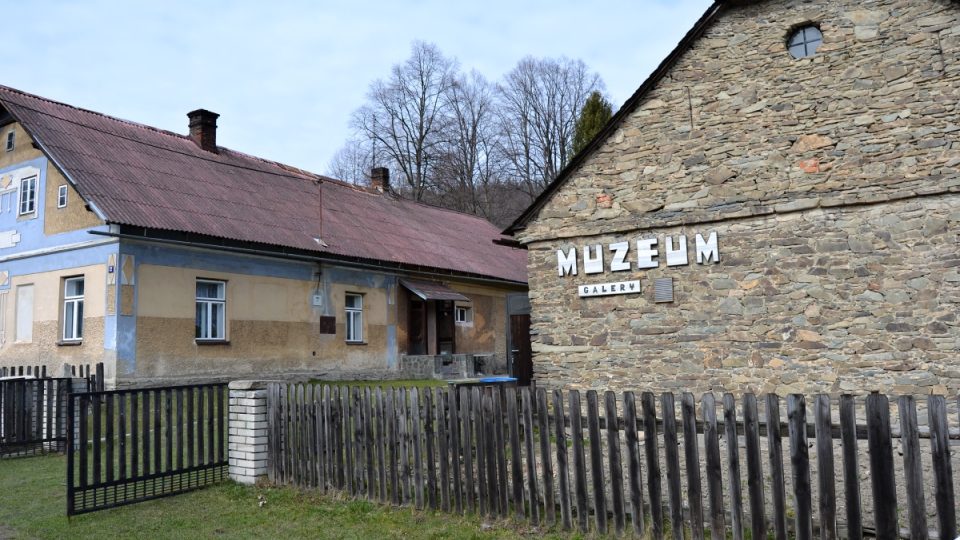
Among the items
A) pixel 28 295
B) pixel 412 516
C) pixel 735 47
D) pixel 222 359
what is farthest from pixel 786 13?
pixel 28 295

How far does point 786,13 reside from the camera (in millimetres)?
10148

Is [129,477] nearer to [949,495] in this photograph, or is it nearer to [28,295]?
[949,495]

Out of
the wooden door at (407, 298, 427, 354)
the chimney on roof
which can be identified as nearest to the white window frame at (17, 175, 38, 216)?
the wooden door at (407, 298, 427, 354)

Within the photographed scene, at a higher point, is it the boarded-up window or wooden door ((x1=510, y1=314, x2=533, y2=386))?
the boarded-up window

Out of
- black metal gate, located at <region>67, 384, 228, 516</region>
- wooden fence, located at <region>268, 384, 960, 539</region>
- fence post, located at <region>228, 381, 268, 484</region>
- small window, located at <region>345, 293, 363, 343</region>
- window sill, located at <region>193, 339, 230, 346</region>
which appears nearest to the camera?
wooden fence, located at <region>268, 384, 960, 539</region>

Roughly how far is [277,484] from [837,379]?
23.0 ft

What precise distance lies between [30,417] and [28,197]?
8.39m

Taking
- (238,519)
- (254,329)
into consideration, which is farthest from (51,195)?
(238,519)

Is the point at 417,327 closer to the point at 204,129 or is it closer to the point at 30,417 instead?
the point at 204,129

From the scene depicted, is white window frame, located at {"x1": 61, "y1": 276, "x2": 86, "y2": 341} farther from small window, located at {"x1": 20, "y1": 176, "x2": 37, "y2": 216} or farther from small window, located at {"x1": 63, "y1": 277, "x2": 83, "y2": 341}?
small window, located at {"x1": 20, "y1": 176, "x2": 37, "y2": 216}

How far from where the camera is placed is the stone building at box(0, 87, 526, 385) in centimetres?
1470

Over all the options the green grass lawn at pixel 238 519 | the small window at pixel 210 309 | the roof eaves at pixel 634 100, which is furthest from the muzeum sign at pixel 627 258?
the small window at pixel 210 309

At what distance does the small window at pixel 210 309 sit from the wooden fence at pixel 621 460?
29.1ft

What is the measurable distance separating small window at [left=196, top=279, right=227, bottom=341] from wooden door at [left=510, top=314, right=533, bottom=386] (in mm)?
6837
